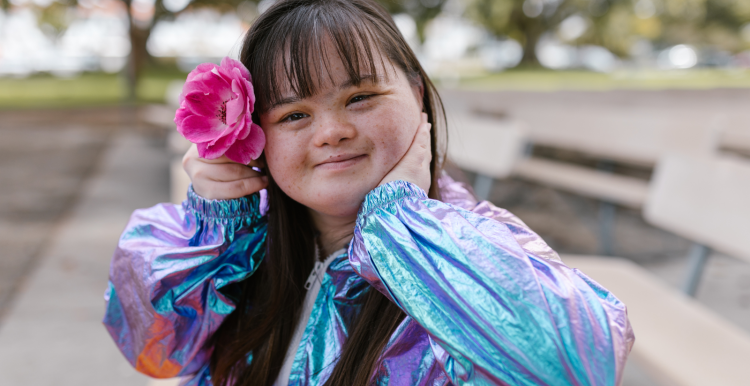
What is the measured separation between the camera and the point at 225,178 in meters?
1.09

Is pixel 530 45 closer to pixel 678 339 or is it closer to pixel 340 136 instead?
pixel 678 339

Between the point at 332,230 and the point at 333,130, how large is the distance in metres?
0.28

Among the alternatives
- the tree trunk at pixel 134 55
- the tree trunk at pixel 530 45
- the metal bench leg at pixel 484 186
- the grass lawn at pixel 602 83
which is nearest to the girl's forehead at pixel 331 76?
the metal bench leg at pixel 484 186

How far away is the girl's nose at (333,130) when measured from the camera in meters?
0.91

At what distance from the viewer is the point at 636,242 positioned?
13.4ft

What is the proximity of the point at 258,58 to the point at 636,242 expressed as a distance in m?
3.77

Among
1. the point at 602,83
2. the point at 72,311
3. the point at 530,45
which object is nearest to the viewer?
the point at 72,311

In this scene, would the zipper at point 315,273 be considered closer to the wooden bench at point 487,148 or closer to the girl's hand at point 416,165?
the girl's hand at point 416,165

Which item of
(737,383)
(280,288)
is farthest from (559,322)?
(737,383)

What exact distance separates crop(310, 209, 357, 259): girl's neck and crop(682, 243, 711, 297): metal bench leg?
1717 mm

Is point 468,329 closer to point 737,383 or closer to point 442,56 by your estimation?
point 737,383

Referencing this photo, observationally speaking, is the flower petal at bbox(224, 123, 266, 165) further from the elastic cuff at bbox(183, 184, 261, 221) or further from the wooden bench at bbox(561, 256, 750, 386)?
the wooden bench at bbox(561, 256, 750, 386)


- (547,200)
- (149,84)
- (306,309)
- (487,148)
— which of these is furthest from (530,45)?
(306,309)

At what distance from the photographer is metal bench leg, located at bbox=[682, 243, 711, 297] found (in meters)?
2.24
